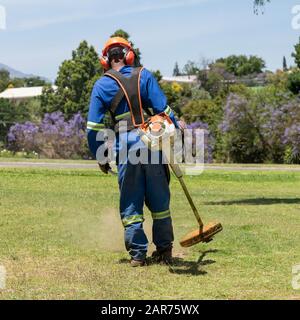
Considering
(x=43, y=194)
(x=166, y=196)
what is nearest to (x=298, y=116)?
(x=43, y=194)

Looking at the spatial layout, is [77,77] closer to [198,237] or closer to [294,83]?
[294,83]

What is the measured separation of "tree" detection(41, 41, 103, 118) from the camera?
6438cm

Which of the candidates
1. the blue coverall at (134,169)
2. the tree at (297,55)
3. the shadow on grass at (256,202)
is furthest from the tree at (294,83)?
the blue coverall at (134,169)

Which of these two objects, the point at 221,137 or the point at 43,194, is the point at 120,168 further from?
the point at 221,137

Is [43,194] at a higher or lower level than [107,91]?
lower

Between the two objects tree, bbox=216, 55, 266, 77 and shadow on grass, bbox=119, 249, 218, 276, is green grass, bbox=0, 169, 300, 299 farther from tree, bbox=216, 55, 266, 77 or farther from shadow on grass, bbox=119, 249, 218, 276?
tree, bbox=216, 55, 266, 77

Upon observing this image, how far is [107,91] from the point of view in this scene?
691cm

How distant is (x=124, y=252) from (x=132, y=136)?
1.49m

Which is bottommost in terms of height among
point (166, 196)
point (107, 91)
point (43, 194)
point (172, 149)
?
point (43, 194)

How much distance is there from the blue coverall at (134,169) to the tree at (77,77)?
183 feet

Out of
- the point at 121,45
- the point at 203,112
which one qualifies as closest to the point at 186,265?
the point at 121,45

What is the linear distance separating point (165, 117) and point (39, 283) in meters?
2.07

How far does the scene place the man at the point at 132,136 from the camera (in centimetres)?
689

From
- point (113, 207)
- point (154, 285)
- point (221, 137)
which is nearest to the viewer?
point (154, 285)
